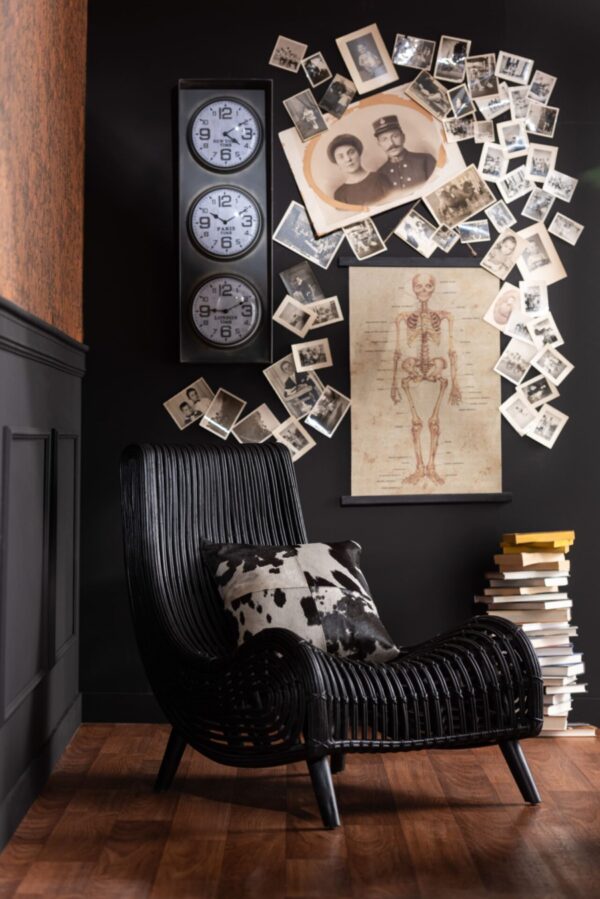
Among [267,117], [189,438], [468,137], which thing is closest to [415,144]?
[468,137]

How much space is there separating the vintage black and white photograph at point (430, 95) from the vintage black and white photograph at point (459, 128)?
0.04m

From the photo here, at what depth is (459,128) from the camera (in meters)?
3.74

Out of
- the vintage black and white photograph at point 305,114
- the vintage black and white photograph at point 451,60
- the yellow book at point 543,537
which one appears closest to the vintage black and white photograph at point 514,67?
the vintage black and white photograph at point 451,60

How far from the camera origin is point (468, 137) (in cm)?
374

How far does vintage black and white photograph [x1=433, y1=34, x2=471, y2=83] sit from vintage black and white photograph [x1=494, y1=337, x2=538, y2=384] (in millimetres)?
957

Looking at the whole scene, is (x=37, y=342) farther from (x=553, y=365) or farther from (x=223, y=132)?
(x=553, y=365)

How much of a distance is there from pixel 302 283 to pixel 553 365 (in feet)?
3.07

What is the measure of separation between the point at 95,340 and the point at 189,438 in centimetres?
47

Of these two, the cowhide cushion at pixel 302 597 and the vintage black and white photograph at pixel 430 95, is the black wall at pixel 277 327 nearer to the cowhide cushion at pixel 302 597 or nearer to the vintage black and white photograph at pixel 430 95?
the vintage black and white photograph at pixel 430 95

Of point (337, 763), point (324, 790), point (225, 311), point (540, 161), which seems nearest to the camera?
point (324, 790)

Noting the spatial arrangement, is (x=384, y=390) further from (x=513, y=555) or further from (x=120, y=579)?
(x=120, y=579)

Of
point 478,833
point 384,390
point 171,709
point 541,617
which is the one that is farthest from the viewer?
point 384,390

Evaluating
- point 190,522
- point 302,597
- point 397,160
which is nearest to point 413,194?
point 397,160

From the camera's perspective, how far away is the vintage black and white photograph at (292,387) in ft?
12.1
